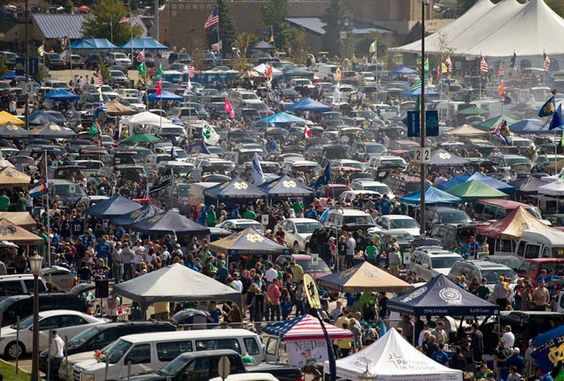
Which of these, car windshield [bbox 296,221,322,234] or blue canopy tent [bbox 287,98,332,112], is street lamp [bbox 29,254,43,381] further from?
blue canopy tent [bbox 287,98,332,112]

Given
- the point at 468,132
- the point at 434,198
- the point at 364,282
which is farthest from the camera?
the point at 468,132

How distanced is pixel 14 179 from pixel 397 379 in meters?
23.9

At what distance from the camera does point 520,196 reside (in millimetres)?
46719

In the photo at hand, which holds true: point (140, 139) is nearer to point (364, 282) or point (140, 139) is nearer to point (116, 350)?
point (364, 282)

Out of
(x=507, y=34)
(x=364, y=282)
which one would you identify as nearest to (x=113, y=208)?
(x=364, y=282)

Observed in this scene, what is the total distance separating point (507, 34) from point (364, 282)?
192ft

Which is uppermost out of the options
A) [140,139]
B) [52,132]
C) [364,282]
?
[52,132]

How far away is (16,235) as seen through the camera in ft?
121

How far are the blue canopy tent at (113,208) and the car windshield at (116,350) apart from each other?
1507cm

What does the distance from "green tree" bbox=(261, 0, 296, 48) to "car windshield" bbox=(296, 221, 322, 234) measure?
72615 mm

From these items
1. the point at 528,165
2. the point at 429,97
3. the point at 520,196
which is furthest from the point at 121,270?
the point at 429,97

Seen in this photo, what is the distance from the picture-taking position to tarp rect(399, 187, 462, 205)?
144 ft

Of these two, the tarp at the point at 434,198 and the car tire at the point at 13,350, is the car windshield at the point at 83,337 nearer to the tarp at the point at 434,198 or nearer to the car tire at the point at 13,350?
the car tire at the point at 13,350

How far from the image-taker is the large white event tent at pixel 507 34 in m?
85.4
